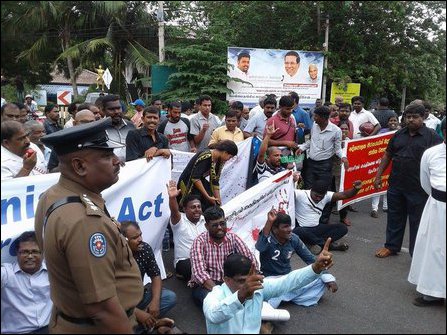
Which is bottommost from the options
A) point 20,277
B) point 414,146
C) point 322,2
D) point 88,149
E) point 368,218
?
point 368,218

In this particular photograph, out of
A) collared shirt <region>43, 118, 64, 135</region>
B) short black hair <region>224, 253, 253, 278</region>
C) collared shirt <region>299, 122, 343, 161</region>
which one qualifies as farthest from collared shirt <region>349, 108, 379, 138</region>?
short black hair <region>224, 253, 253, 278</region>

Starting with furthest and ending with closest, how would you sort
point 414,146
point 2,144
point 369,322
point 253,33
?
point 414,146
point 253,33
point 2,144
point 369,322

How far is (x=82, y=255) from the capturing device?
57.6 inches

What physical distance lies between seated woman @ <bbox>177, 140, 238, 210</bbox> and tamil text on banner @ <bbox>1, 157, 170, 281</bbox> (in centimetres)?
33

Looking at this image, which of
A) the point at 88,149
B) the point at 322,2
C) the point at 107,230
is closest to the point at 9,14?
the point at 88,149

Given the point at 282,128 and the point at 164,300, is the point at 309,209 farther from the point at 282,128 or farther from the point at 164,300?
the point at 164,300

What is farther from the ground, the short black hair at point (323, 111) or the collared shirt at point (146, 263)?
the short black hair at point (323, 111)

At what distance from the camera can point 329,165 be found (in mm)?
6109

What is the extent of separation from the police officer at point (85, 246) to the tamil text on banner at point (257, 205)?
281cm

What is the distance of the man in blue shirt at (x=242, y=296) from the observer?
1.46 m

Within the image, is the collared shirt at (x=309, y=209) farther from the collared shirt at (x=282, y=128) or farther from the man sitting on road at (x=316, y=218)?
the collared shirt at (x=282, y=128)

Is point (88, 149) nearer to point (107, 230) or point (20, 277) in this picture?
point (107, 230)

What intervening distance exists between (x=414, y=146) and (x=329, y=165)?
1.73 meters

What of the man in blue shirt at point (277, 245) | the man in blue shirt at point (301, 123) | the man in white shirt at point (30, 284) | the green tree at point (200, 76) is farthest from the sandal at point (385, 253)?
the green tree at point (200, 76)
